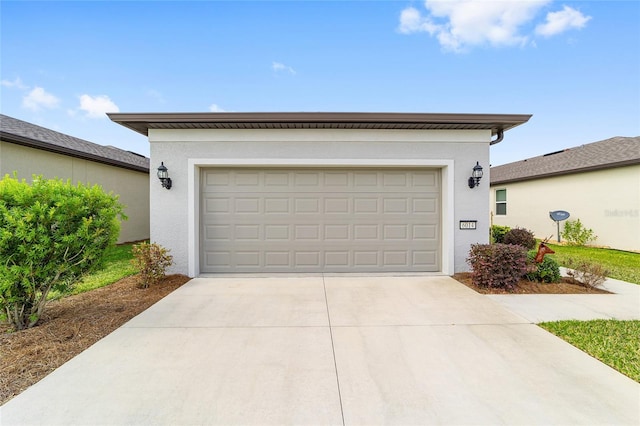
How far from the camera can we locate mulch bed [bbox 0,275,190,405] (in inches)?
93.0

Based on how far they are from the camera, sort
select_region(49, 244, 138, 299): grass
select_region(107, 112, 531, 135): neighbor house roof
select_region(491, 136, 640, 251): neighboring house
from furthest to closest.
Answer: select_region(491, 136, 640, 251): neighboring house
select_region(107, 112, 531, 135): neighbor house roof
select_region(49, 244, 138, 299): grass

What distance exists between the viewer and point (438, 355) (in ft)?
8.71

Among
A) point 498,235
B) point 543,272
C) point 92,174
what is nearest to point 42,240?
point 543,272

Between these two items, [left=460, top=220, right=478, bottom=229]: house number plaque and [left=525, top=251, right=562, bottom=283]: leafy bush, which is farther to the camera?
[left=460, top=220, right=478, bottom=229]: house number plaque

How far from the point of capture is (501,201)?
14.3 meters

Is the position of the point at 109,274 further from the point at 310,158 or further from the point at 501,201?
the point at 501,201

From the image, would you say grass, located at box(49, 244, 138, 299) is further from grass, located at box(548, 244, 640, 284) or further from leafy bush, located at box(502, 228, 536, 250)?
grass, located at box(548, 244, 640, 284)

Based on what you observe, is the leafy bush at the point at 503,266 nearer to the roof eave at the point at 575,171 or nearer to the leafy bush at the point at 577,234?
the roof eave at the point at 575,171

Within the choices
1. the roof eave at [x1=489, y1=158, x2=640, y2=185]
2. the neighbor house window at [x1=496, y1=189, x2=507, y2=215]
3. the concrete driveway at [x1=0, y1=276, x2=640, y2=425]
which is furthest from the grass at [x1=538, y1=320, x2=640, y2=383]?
the neighbor house window at [x1=496, y1=189, x2=507, y2=215]

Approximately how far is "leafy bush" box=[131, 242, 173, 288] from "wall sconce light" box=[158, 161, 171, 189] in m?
1.29

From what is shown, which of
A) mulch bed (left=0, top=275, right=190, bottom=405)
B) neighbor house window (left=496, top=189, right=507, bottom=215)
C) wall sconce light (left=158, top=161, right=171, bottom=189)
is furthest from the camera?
neighbor house window (left=496, top=189, right=507, bottom=215)

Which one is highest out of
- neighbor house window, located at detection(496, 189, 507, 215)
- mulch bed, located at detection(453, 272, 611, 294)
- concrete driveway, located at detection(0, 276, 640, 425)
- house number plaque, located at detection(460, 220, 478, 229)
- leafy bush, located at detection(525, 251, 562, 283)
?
neighbor house window, located at detection(496, 189, 507, 215)

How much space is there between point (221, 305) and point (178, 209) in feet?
8.74

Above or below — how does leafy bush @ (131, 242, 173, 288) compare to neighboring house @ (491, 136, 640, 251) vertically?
below
